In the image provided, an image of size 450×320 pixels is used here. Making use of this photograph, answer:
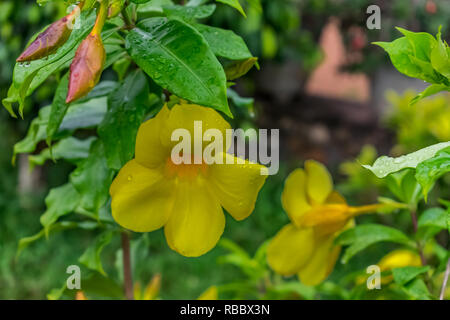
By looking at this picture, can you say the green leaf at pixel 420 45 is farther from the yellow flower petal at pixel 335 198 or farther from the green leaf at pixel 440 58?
the yellow flower petal at pixel 335 198

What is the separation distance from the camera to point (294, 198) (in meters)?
0.85

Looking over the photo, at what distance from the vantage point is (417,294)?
68 centimetres

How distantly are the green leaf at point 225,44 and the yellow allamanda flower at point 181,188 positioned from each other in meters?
0.11

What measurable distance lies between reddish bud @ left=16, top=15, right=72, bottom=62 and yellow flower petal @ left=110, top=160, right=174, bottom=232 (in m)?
0.15

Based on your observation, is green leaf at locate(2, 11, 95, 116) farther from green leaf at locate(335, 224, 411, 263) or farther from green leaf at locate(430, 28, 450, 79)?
green leaf at locate(335, 224, 411, 263)

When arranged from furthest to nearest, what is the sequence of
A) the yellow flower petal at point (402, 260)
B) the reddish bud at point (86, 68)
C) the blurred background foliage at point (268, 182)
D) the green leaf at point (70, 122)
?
the blurred background foliage at point (268, 182), the yellow flower petal at point (402, 260), the green leaf at point (70, 122), the reddish bud at point (86, 68)

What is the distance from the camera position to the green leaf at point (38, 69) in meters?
0.53

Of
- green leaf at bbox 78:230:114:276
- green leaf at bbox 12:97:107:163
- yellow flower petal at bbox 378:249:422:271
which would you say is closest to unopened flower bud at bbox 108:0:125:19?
green leaf at bbox 12:97:107:163

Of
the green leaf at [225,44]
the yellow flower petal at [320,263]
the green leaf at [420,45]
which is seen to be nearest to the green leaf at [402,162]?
the green leaf at [420,45]

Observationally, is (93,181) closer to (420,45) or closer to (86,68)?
(86,68)

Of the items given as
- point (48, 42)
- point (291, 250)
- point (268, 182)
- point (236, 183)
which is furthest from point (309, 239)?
point (268, 182)

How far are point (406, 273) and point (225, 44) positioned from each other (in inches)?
15.0

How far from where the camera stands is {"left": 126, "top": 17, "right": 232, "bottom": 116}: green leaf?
0.52 metres
